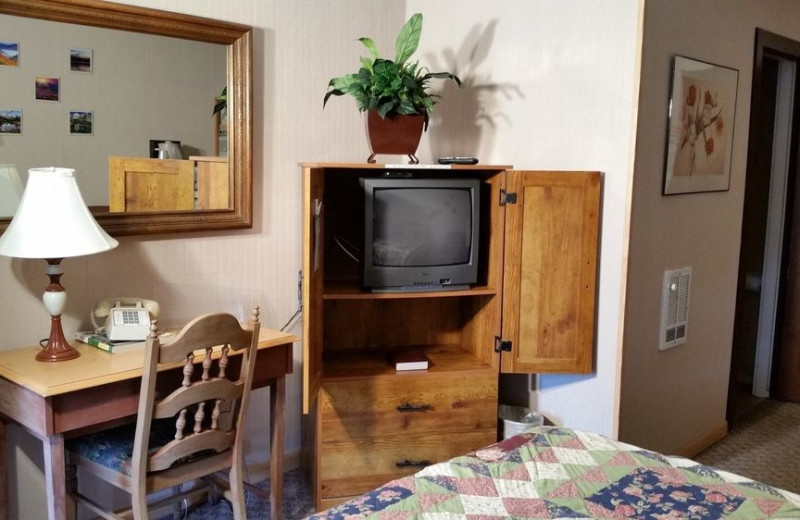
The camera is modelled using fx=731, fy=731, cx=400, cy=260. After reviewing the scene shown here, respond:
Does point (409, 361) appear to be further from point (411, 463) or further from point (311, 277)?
point (311, 277)

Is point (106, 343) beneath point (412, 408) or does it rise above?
above

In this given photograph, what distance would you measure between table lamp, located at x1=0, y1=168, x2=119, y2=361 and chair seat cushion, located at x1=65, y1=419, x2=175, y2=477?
0.90ft

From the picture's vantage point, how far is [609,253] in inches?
112

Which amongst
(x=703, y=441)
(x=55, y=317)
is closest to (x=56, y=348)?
(x=55, y=317)

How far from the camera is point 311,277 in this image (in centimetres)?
246

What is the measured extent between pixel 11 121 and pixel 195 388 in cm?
104

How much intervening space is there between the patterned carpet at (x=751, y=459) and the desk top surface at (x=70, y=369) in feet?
2.77

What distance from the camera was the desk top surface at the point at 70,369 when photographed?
2000mm

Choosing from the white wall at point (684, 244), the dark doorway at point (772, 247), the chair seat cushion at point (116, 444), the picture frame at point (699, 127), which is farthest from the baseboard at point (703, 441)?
the chair seat cushion at point (116, 444)

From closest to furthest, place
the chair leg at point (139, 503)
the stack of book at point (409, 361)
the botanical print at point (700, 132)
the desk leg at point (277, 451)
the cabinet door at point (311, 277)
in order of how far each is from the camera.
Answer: the chair leg at point (139, 503) → the cabinet door at point (311, 277) → the desk leg at point (277, 451) → the stack of book at point (409, 361) → the botanical print at point (700, 132)

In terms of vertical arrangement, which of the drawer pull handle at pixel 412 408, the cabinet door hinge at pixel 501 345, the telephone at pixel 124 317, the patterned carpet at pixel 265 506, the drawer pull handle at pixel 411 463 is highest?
the telephone at pixel 124 317

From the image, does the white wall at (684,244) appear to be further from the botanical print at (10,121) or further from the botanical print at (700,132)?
the botanical print at (10,121)

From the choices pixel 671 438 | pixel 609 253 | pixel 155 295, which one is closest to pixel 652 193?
pixel 609 253

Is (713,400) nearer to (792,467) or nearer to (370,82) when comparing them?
(792,467)
